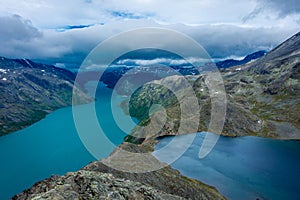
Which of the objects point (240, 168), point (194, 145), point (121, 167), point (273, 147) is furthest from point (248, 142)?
point (121, 167)

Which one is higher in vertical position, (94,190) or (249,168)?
(94,190)

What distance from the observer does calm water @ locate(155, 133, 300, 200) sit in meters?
108

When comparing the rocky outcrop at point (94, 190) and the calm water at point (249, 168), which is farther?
the calm water at point (249, 168)

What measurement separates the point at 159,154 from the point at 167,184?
216 feet

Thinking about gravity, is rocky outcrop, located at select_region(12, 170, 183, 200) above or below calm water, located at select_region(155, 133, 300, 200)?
above

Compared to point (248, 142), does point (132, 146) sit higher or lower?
higher

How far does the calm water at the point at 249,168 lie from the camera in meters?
108

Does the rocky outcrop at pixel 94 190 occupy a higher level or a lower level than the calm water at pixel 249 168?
higher

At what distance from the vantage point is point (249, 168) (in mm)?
134750

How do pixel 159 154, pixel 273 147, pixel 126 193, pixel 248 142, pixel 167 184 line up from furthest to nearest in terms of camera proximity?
pixel 248 142
pixel 273 147
pixel 159 154
pixel 167 184
pixel 126 193

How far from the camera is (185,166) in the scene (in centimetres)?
13950

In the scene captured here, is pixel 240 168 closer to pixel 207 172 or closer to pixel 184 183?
pixel 207 172

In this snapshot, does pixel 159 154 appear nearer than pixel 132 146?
No

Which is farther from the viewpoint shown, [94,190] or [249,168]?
[249,168]
